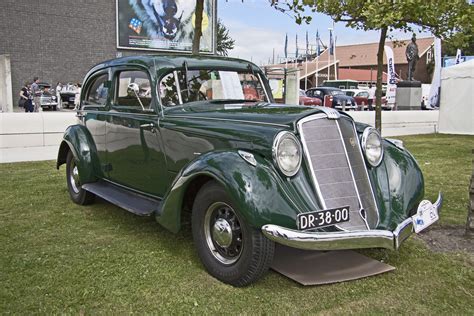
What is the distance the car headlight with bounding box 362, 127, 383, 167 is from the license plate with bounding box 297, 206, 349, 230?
72 centimetres

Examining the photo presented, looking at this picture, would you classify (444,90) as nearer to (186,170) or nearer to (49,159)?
(49,159)

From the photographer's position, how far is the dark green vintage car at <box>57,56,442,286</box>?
3.30m

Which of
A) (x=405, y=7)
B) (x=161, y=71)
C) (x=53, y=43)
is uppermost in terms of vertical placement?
(x=53, y=43)

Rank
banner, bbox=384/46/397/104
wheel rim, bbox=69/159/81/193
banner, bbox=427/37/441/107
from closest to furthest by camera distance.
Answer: wheel rim, bbox=69/159/81/193
banner, bbox=427/37/441/107
banner, bbox=384/46/397/104

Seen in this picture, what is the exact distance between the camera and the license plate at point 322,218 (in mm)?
3207

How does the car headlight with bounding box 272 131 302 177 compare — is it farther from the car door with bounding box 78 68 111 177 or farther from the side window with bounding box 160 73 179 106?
the car door with bounding box 78 68 111 177

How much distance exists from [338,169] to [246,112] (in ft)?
3.03

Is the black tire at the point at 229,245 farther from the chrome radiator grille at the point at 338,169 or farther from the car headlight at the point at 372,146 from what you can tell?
the car headlight at the point at 372,146

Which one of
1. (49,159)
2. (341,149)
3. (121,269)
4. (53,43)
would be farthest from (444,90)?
(53,43)

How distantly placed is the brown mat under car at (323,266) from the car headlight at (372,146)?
819 mm

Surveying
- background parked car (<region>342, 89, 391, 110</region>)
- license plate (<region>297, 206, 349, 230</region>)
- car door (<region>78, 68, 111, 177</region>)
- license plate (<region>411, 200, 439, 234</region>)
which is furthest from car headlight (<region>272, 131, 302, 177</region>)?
background parked car (<region>342, 89, 391, 110</region>)

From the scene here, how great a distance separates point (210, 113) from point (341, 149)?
3.89ft

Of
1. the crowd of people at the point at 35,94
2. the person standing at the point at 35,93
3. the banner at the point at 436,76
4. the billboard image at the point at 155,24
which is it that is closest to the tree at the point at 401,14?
the crowd of people at the point at 35,94

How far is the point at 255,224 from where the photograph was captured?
3199 millimetres
